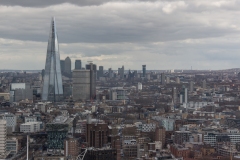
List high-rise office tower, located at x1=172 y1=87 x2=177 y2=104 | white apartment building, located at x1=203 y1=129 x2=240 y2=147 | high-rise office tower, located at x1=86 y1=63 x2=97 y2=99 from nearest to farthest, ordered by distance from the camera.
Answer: white apartment building, located at x1=203 y1=129 x2=240 y2=147 → high-rise office tower, located at x1=172 y1=87 x2=177 y2=104 → high-rise office tower, located at x1=86 y1=63 x2=97 y2=99

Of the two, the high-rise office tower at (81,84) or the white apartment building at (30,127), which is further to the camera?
the high-rise office tower at (81,84)

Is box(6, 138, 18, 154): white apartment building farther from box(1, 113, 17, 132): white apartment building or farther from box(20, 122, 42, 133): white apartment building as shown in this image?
box(1, 113, 17, 132): white apartment building

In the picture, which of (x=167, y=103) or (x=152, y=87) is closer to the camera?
(x=167, y=103)

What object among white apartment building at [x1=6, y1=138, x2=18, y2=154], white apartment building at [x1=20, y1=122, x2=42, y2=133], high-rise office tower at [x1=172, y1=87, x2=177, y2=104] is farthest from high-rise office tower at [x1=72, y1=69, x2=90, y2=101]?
white apartment building at [x1=6, y1=138, x2=18, y2=154]

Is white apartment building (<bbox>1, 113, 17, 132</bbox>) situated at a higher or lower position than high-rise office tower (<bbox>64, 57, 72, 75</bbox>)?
lower

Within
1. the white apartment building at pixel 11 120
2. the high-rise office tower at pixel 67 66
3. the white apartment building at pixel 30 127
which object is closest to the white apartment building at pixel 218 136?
the white apartment building at pixel 30 127

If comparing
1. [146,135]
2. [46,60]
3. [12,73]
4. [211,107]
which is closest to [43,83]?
[46,60]

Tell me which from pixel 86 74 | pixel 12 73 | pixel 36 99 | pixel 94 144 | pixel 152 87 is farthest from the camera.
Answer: pixel 12 73

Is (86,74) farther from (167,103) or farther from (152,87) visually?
(167,103)

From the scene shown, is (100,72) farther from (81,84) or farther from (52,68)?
(52,68)

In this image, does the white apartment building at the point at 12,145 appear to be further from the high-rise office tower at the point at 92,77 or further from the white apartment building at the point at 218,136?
the high-rise office tower at the point at 92,77

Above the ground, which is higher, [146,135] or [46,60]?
[46,60]
